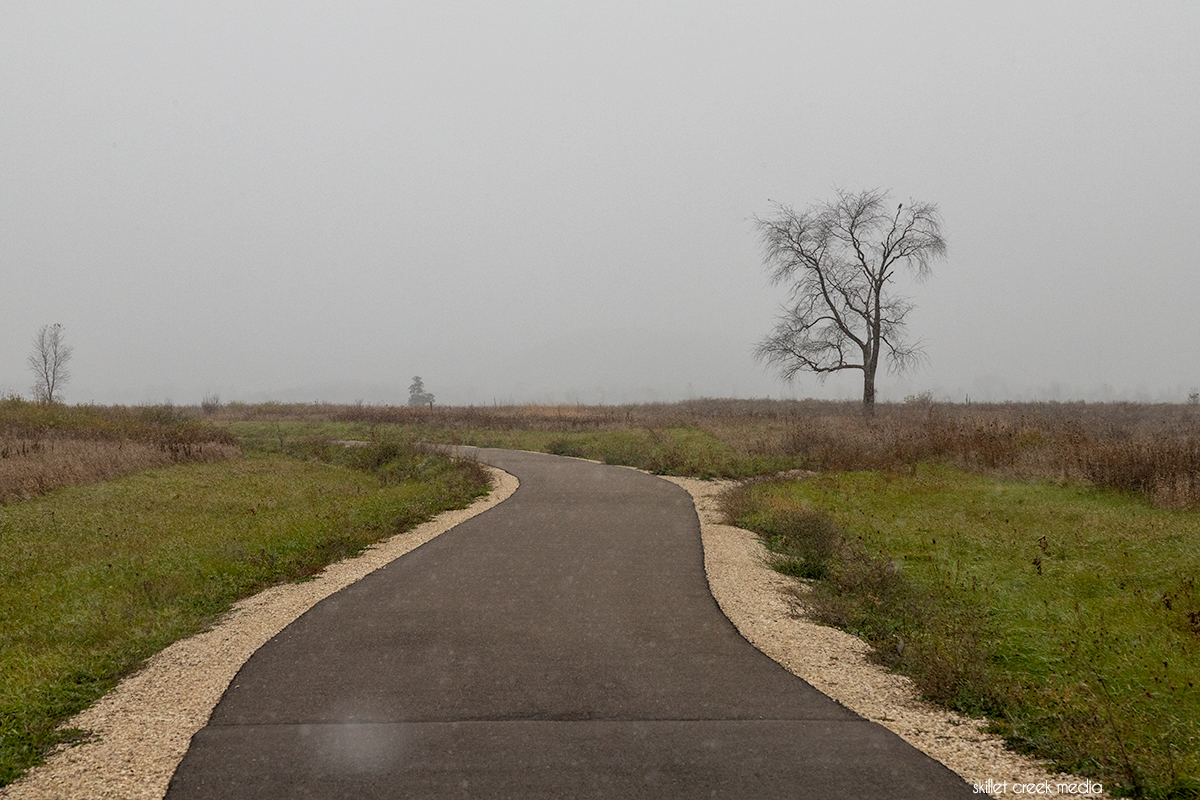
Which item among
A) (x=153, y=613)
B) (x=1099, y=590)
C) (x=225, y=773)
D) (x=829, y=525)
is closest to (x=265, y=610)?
(x=153, y=613)

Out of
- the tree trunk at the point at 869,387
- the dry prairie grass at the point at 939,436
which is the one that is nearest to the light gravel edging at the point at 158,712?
the dry prairie grass at the point at 939,436

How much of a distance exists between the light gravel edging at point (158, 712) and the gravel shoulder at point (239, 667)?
0.01 metres

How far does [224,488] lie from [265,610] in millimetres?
10027

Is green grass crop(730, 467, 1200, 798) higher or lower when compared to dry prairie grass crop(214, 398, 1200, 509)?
lower

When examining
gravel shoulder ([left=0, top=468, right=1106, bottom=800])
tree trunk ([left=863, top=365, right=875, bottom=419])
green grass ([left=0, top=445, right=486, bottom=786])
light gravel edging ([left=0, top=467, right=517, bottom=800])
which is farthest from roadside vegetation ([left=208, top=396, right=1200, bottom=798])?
tree trunk ([left=863, top=365, right=875, bottom=419])

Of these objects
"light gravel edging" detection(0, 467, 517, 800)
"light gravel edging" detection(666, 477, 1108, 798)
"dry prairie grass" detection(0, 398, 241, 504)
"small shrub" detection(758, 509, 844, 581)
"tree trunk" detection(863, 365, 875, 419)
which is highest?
"tree trunk" detection(863, 365, 875, 419)

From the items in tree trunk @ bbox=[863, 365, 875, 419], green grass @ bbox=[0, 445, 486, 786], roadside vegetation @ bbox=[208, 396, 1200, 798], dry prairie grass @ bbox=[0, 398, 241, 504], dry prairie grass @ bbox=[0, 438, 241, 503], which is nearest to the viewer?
roadside vegetation @ bbox=[208, 396, 1200, 798]

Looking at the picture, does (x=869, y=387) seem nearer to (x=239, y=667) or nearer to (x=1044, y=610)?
(x=1044, y=610)

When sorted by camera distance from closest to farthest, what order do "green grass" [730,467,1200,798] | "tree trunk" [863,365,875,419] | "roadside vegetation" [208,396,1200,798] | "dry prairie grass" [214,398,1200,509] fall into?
"green grass" [730,467,1200,798] → "roadside vegetation" [208,396,1200,798] → "dry prairie grass" [214,398,1200,509] → "tree trunk" [863,365,875,419]

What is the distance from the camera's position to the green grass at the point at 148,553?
5.88 meters

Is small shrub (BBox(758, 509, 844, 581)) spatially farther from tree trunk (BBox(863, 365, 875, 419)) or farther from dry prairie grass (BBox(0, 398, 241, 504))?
tree trunk (BBox(863, 365, 875, 419))

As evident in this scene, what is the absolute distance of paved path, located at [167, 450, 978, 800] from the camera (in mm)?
4066

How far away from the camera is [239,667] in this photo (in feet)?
19.7

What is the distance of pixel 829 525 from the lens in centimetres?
1111
